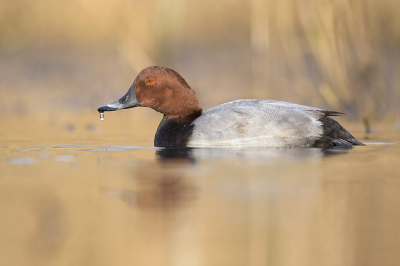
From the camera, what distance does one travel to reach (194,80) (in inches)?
459

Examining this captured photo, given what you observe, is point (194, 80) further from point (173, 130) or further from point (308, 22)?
point (173, 130)

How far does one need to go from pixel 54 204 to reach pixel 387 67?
29.4 ft

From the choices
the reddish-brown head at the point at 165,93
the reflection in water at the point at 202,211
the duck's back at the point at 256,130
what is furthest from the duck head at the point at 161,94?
the reflection in water at the point at 202,211

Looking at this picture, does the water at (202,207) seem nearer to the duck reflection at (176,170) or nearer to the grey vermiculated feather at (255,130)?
the duck reflection at (176,170)

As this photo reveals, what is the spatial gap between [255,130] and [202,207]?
2.68 meters

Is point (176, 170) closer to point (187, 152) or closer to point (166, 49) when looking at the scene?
point (187, 152)

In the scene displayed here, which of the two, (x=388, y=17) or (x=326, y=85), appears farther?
(x=388, y=17)

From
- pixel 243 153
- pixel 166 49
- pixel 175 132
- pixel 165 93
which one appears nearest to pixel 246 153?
pixel 243 153

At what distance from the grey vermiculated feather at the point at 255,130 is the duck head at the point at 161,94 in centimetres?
64

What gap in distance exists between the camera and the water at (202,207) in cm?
266

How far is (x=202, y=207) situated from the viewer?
11.3ft

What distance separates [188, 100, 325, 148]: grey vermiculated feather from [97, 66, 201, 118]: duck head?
2.08 feet

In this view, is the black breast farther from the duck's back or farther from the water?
the water

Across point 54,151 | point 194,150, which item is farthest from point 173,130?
point 54,151
